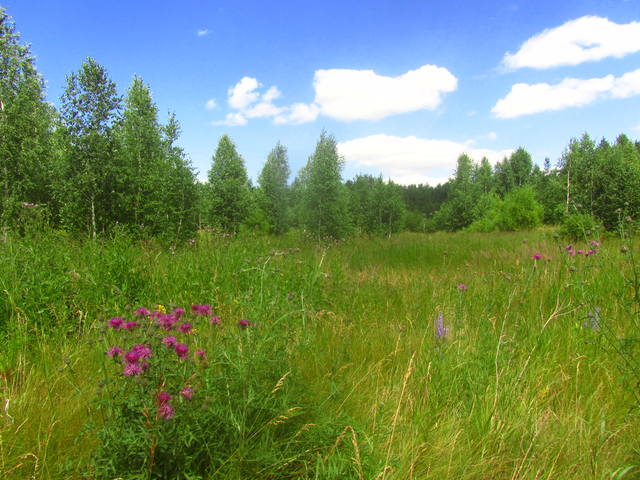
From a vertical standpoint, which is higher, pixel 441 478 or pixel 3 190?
pixel 3 190

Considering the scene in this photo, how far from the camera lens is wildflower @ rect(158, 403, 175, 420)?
1.07 meters

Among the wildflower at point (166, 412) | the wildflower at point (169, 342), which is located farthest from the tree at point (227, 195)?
the wildflower at point (166, 412)

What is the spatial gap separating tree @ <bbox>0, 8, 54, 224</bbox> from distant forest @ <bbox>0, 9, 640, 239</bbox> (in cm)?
6

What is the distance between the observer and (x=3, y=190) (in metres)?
16.5

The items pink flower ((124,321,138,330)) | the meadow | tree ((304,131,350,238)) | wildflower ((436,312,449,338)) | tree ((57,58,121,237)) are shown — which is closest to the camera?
the meadow

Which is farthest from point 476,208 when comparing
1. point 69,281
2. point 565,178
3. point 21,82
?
point 69,281

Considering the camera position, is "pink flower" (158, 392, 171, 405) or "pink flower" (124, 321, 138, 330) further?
"pink flower" (124, 321, 138, 330)

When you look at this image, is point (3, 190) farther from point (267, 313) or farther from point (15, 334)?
point (267, 313)

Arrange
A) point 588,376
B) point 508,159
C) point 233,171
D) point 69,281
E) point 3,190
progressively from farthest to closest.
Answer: point 508,159 → point 233,171 → point 3,190 → point 69,281 → point 588,376

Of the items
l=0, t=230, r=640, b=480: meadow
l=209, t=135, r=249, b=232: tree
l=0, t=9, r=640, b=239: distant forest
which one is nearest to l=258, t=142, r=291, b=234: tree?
l=0, t=9, r=640, b=239: distant forest

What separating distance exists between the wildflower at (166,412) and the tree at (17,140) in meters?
17.9

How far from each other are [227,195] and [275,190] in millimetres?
7932

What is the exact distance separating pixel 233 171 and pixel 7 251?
26.6 m

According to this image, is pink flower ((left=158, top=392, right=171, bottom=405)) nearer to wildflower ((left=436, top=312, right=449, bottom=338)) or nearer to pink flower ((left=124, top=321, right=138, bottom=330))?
pink flower ((left=124, top=321, right=138, bottom=330))
